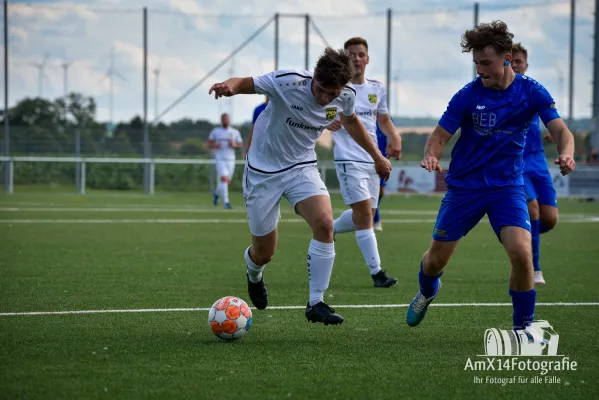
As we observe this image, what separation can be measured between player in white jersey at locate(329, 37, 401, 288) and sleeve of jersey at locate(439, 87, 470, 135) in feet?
10.7

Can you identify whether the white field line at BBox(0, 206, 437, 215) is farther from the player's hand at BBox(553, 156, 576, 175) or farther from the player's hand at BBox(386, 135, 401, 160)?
the player's hand at BBox(553, 156, 576, 175)

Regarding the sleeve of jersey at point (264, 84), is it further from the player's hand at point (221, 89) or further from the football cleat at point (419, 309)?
the football cleat at point (419, 309)

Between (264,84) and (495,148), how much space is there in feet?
5.88

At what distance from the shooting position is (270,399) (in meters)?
4.87

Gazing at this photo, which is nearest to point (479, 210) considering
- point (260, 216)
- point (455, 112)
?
point (455, 112)

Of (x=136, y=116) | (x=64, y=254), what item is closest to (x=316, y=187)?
(x=64, y=254)

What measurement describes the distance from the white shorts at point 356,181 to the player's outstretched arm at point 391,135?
1.06 feet

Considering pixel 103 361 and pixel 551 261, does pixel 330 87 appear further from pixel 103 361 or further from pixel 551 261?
pixel 551 261

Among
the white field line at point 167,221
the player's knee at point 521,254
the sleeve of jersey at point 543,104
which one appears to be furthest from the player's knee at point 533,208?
the white field line at point 167,221

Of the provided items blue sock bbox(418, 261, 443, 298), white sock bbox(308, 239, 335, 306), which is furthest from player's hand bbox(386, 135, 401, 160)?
blue sock bbox(418, 261, 443, 298)

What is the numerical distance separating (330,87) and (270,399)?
2.72 meters

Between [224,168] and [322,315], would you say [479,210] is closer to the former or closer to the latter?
[322,315]

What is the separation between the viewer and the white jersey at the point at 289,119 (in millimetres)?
7031

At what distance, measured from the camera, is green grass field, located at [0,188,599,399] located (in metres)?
5.20
